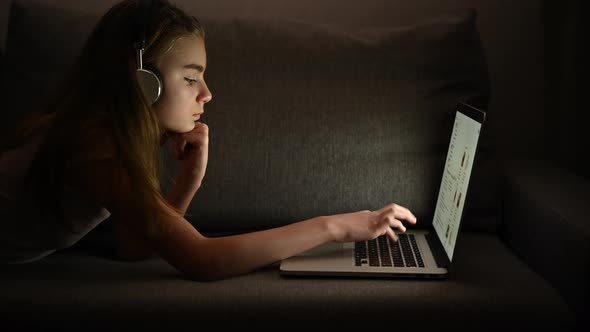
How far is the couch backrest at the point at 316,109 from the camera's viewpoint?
1499 millimetres

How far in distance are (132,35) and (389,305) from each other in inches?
25.7

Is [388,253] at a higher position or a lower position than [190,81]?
lower

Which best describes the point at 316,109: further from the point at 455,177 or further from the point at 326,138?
the point at 455,177

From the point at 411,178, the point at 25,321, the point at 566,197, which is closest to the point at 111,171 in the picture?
the point at 25,321

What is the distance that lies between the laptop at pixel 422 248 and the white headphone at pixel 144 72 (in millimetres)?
392

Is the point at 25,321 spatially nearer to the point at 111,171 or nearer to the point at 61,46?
the point at 111,171

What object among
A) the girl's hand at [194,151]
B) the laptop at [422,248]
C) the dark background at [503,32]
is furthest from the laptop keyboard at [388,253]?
the dark background at [503,32]

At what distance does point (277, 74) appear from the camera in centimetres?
155

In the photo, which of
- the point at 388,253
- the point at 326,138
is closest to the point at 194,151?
the point at 326,138

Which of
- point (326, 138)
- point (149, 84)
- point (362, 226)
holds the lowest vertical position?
point (362, 226)

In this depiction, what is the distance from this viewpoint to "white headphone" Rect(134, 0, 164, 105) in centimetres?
118

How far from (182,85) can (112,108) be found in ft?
0.45

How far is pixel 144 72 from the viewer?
1.18 meters

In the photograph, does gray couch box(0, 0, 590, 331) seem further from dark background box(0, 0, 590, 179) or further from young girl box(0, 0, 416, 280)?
dark background box(0, 0, 590, 179)
